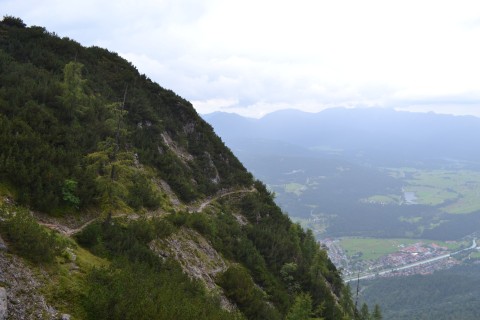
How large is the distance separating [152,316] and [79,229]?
835 centimetres

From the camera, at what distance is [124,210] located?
25.1 metres

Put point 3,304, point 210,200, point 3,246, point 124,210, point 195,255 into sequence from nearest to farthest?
point 3,304, point 3,246, point 195,255, point 124,210, point 210,200

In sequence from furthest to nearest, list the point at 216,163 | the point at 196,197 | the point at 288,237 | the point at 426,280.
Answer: the point at 426,280, the point at 216,163, the point at 288,237, the point at 196,197

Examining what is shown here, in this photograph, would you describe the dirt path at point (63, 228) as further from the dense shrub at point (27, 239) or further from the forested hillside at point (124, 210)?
the dense shrub at point (27, 239)

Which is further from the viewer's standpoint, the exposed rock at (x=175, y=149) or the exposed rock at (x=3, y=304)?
the exposed rock at (x=175, y=149)

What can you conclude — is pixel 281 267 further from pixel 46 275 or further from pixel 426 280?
pixel 426 280

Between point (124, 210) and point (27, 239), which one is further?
point (124, 210)

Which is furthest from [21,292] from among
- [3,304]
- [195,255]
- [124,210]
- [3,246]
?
[195,255]

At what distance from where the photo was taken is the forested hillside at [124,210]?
41.6ft

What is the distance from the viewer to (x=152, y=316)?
12117mm

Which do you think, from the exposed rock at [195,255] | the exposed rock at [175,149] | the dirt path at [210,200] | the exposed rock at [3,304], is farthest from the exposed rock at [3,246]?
the exposed rock at [175,149]

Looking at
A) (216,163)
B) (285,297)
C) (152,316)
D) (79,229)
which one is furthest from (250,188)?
(152,316)

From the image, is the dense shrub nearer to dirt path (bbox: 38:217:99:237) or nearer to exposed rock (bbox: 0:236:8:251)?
exposed rock (bbox: 0:236:8:251)

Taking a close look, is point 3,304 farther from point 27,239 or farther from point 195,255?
point 195,255
